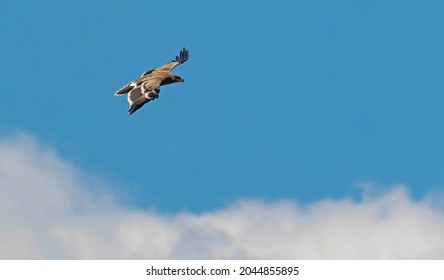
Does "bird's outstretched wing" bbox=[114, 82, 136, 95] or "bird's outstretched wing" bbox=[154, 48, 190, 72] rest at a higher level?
"bird's outstretched wing" bbox=[154, 48, 190, 72]

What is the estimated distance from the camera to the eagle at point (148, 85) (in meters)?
54.8

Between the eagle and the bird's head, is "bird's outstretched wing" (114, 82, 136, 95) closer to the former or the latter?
the eagle

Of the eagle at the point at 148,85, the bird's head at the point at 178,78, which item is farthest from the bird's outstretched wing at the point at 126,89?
the bird's head at the point at 178,78

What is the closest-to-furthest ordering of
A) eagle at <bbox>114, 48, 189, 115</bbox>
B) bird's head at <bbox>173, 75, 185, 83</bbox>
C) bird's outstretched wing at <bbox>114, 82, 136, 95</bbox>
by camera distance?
eagle at <bbox>114, 48, 189, 115</bbox> < bird's outstretched wing at <bbox>114, 82, 136, 95</bbox> < bird's head at <bbox>173, 75, 185, 83</bbox>

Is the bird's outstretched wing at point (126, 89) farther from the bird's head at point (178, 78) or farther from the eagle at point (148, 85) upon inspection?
the bird's head at point (178, 78)

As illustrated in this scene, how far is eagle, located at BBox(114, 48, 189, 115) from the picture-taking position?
54.8m

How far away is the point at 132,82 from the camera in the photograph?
59594mm

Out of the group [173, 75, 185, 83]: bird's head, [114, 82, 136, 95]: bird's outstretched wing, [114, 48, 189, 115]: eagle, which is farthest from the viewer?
[173, 75, 185, 83]: bird's head

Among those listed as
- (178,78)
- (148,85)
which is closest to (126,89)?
(148,85)

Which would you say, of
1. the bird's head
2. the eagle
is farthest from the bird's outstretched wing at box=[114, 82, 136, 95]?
the bird's head
